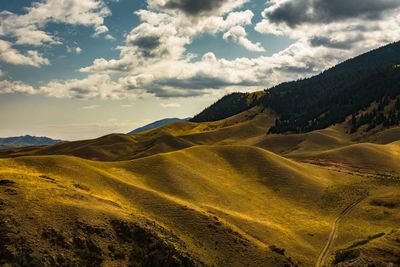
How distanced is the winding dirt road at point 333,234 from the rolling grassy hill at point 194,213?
212 millimetres

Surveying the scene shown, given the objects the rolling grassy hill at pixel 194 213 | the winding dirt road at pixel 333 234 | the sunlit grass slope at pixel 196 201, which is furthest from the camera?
the winding dirt road at pixel 333 234

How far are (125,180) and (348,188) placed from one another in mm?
57184

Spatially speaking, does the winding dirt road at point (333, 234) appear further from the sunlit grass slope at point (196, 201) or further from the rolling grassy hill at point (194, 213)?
the sunlit grass slope at point (196, 201)

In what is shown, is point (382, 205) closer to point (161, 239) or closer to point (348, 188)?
point (348, 188)

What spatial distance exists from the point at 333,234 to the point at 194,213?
26.9 m

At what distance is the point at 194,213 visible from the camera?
68.5 meters

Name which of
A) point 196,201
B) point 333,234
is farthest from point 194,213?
point 333,234

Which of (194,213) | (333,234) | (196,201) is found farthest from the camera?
(196,201)

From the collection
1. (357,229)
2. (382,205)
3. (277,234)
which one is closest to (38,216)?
(277,234)

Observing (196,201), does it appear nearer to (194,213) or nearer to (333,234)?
(194,213)

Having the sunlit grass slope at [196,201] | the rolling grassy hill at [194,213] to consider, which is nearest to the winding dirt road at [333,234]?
the rolling grassy hill at [194,213]

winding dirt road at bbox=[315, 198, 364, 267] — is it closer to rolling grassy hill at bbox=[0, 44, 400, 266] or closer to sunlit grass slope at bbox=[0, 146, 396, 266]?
rolling grassy hill at bbox=[0, 44, 400, 266]

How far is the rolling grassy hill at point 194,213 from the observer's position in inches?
2040

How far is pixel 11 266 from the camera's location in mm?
45031
